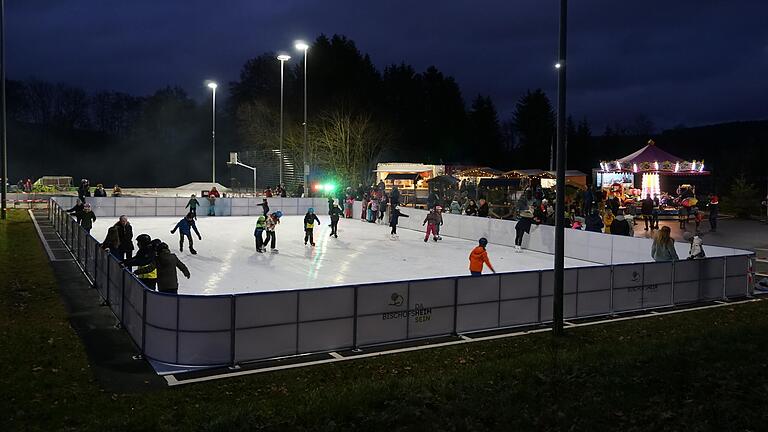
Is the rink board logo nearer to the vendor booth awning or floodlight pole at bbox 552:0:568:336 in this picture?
floodlight pole at bbox 552:0:568:336

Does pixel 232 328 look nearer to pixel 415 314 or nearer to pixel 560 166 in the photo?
pixel 415 314

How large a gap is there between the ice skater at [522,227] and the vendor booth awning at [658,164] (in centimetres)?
1658

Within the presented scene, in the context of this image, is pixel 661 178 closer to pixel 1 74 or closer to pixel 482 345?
pixel 482 345

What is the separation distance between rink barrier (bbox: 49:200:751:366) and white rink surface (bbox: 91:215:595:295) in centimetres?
334

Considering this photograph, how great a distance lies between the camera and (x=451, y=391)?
8359 millimetres

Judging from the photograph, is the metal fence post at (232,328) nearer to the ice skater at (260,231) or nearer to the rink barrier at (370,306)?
the rink barrier at (370,306)

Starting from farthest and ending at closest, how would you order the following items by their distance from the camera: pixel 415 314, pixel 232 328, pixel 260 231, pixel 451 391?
pixel 260 231 < pixel 415 314 < pixel 232 328 < pixel 451 391

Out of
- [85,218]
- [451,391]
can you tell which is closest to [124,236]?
[85,218]

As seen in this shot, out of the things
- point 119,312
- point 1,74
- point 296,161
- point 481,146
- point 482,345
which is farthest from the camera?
point 481,146

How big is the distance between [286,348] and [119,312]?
3704mm

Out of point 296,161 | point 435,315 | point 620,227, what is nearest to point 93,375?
point 435,315

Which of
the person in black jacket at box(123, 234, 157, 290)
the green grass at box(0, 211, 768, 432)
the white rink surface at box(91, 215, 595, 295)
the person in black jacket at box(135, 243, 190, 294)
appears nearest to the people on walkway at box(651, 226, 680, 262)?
the green grass at box(0, 211, 768, 432)

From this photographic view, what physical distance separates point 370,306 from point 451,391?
2.99 metres

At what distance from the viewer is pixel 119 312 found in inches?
477
